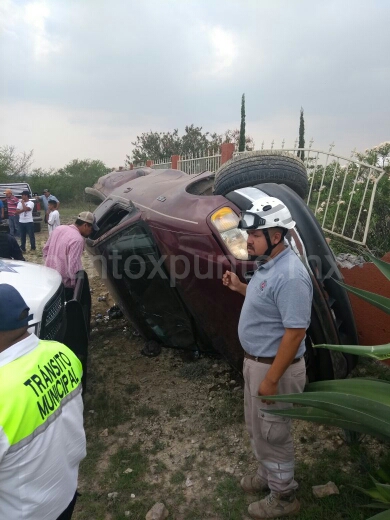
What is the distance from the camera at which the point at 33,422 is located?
1374mm

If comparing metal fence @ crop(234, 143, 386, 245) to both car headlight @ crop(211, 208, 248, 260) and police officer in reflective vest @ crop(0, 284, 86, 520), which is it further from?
police officer in reflective vest @ crop(0, 284, 86, 520)

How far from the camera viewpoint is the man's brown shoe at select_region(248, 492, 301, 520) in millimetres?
2247

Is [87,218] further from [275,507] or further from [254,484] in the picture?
[275,507]

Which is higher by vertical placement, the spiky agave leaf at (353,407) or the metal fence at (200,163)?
the metal fence at (200,163)

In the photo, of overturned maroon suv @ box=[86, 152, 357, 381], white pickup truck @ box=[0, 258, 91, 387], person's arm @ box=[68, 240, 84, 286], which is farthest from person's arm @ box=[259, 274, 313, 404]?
person's arm @ box=[68, 240, 84, 286]

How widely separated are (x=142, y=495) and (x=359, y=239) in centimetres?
368

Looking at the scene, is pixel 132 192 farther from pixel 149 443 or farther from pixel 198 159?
pixel 198 159

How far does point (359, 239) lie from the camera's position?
4.95 meters

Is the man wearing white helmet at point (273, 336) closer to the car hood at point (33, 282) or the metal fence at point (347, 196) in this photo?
the car hood at point (33, 282)

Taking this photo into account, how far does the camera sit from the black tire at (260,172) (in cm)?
333

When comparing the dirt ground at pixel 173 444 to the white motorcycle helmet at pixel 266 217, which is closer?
the white motorcycle helmet at pixel 266 217

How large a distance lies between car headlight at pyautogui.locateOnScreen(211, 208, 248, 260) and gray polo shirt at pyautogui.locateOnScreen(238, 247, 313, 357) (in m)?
0.48

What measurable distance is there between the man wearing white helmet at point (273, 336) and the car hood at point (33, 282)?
1408 mm

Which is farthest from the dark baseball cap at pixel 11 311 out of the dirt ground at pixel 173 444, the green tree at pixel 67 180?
the green tree at pixel 67 180
